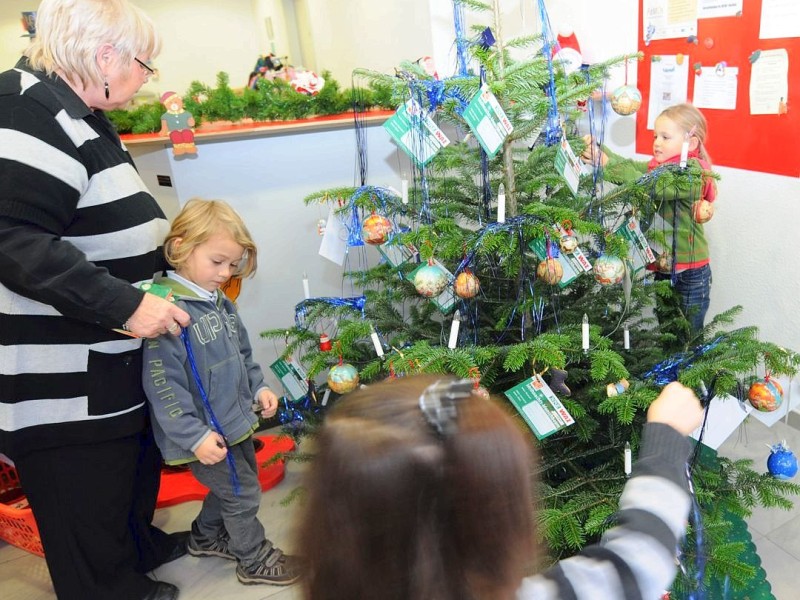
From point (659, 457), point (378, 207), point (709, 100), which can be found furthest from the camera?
point (709, 100)

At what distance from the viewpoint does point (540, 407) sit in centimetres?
120

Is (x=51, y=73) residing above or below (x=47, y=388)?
above

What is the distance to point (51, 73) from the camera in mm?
1099

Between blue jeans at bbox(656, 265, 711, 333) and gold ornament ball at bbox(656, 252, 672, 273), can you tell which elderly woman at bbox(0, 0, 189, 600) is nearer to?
gold ornament ball at bbox(656, 252, 672, 273)

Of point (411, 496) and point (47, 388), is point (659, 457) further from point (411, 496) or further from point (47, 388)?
point (47, 388)

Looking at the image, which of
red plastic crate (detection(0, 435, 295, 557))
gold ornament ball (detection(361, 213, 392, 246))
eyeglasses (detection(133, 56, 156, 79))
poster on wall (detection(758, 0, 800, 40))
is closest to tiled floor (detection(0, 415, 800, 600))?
red plastic crate (detection(0, 435, 295, 557))

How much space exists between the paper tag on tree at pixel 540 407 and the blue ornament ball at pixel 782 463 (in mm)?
513

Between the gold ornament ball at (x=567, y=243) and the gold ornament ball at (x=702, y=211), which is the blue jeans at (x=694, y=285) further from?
the gold ornament ball at (x=567, y=243)

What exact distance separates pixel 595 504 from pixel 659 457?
640 mm

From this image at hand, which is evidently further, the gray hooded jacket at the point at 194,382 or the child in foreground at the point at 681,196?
the child in foreground at the point at 681,196

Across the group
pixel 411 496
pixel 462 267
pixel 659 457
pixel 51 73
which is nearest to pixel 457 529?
pixel 411 496

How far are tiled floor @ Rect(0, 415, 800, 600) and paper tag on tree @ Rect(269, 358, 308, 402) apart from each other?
0.36 meters

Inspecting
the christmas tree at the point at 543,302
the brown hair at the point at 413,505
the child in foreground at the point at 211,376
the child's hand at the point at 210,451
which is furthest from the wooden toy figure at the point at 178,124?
the brown hair at the point at 413,505

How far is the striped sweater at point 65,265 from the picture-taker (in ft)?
3.39
